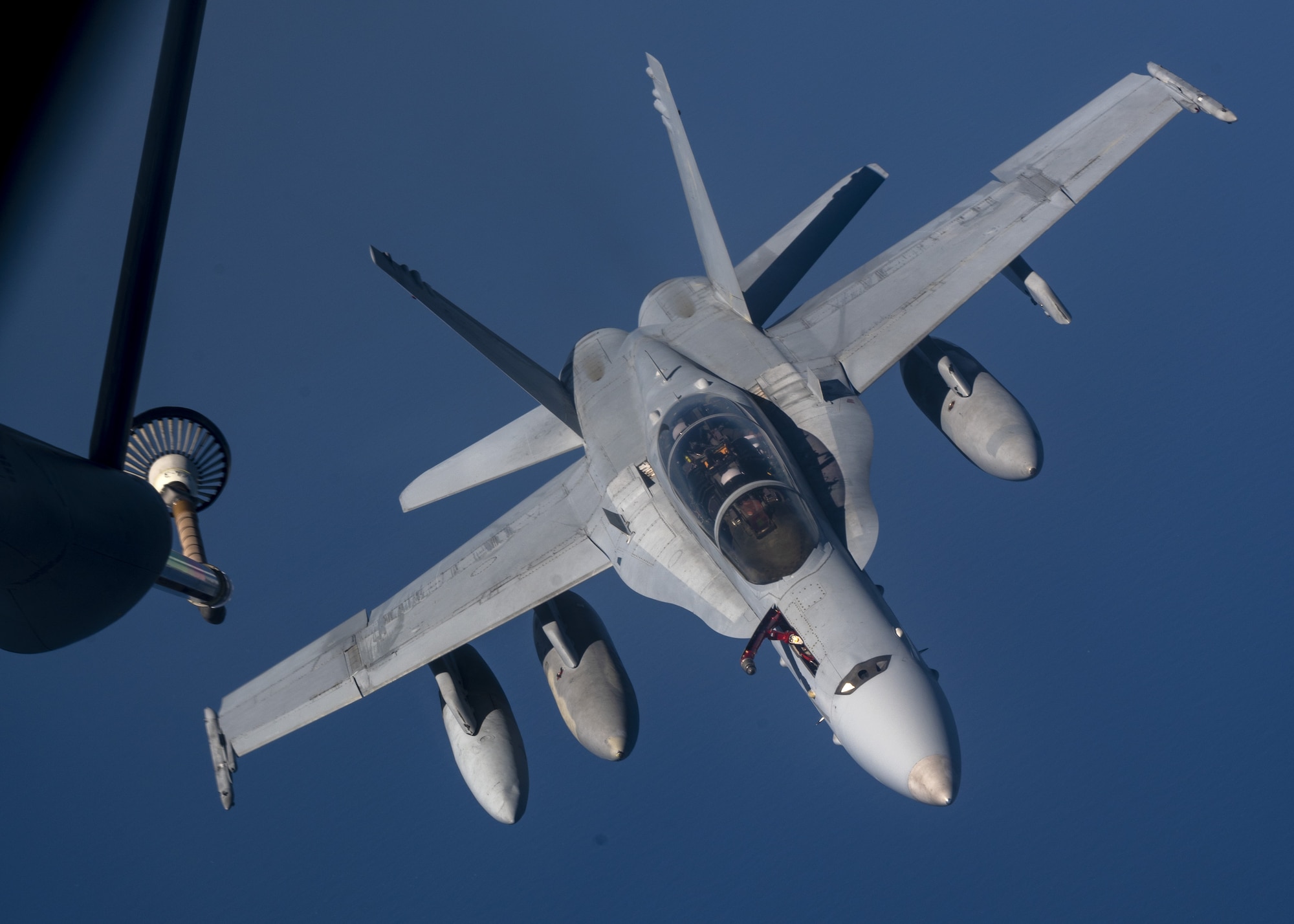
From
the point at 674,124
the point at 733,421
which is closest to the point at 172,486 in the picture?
the point at 733,421

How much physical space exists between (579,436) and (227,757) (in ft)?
20.8

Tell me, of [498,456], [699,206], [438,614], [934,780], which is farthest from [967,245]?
[438,614]

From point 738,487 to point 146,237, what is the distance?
21.1 feet

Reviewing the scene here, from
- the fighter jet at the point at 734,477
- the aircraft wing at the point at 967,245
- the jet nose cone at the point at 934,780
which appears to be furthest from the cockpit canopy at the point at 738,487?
the aircraft wing at the point at 967,245

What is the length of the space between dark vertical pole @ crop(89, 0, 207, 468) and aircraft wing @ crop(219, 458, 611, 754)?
777cm

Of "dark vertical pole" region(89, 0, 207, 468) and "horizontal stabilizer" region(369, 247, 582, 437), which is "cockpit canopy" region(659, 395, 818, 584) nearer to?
"horizontal stabilizer" region(369, 247, 582, 437)

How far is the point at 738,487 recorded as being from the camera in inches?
392

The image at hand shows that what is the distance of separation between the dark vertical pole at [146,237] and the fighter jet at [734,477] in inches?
207

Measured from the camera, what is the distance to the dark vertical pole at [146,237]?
4.48 m

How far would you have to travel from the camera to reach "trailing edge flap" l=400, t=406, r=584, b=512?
1341 centimetres

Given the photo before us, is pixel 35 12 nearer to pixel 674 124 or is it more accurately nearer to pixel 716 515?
pixel 674 124

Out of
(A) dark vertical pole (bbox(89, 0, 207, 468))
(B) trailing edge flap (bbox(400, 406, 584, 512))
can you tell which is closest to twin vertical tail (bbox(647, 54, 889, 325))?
(B) trailing edge flap (bbox(400, 406, 584, 512))

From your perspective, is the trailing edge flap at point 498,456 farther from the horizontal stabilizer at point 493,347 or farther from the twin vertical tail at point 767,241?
the twin vertical tail at point 767,241

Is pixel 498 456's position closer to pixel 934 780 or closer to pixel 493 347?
pixel 493 347
